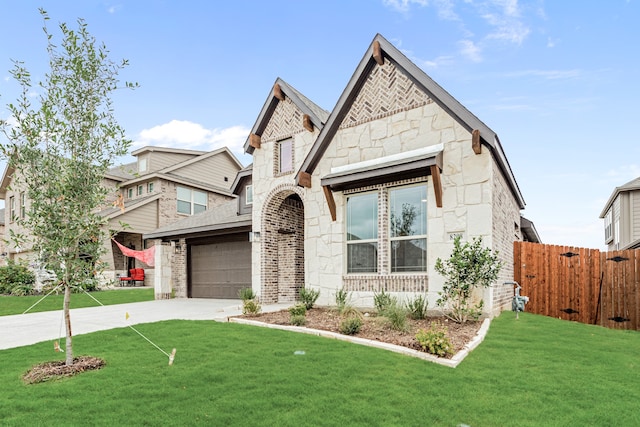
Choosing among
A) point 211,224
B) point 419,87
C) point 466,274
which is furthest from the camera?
point 211,224

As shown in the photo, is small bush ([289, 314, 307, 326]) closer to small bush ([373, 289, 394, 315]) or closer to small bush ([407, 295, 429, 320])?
small bush ([373, 289, 394, 315])

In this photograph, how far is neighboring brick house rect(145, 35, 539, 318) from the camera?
8.90 metres

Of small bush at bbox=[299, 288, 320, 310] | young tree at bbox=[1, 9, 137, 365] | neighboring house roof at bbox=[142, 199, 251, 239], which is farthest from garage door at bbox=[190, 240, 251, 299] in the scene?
young tree at bbox=[1, 9, 137, 365]

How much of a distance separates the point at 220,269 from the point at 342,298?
27.9 feet

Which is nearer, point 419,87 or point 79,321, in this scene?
point 419,87

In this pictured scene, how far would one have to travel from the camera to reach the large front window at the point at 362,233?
33.8 ft

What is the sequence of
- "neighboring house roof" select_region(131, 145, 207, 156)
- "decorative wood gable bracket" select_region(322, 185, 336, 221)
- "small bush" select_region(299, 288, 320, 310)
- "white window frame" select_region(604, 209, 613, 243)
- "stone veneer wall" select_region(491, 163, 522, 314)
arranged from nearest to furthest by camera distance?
"stone veneer wall" select_region(491, 163, 522, 314), "decorative wood gable bracket" select_region(322, 185, 336, 221), "small bush" select_region(299, 288, 320, 310), "white window frame" select_region(604, 209, 613, 243), "neighboring house roof" select_region(131, 145, 207, 156)

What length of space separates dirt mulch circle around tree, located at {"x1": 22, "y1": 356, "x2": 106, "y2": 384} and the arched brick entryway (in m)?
7.70

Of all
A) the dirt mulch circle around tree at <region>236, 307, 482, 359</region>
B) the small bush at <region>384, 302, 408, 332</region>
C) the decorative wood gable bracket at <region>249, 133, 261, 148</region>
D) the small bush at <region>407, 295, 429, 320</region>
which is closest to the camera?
the dirt mulch circle around tree at <region>236, 307, 482, 359</region>

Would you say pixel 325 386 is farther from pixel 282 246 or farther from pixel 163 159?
pixel 163 159

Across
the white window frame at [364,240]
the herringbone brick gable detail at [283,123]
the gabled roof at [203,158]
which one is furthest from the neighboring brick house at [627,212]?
the gabled roof at [203,158]

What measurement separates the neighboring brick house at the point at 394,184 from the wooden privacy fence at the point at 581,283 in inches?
22.7

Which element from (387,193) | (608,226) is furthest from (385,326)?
(608,226)

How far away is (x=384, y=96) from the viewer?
10.4 m
